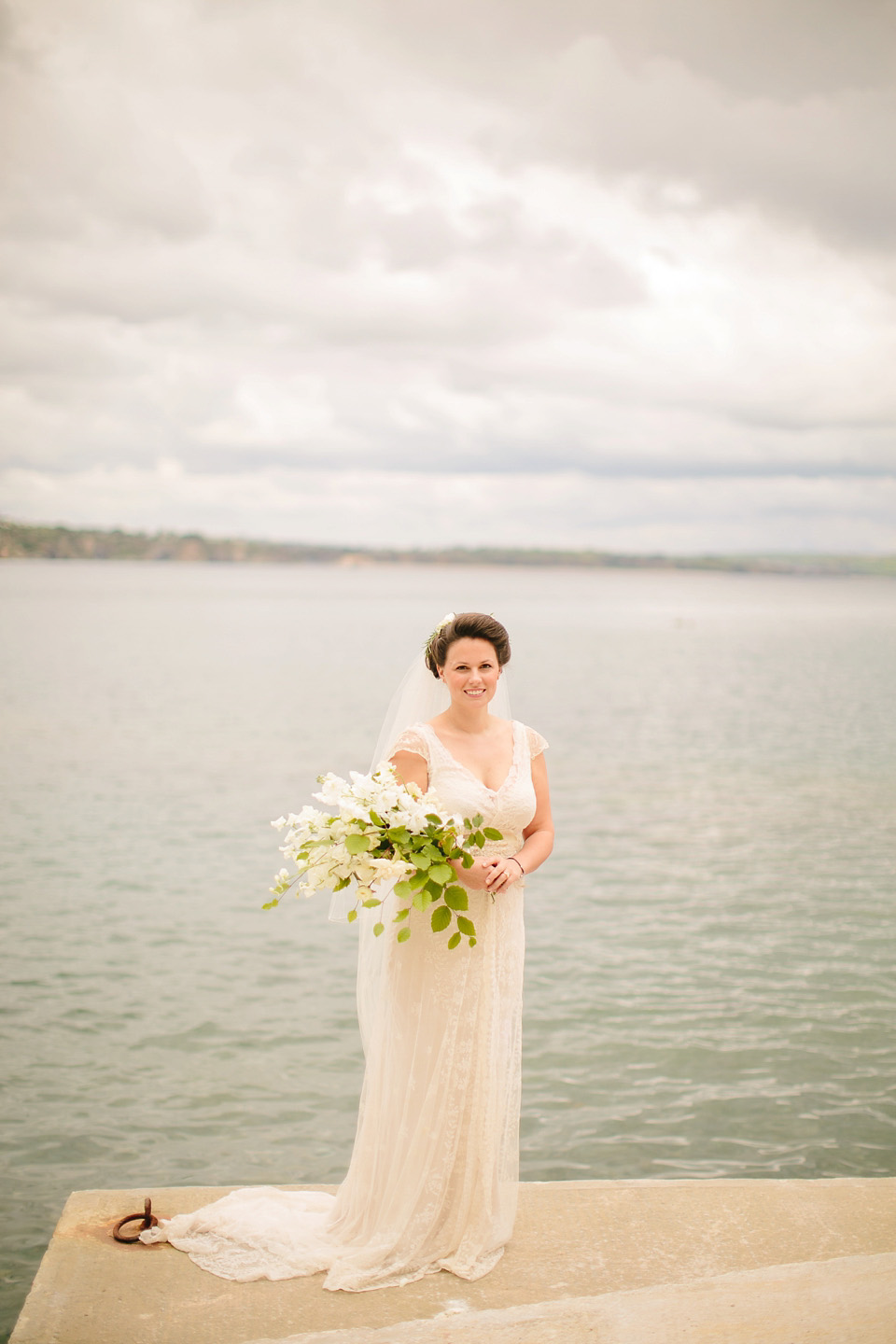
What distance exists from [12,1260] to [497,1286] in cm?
288

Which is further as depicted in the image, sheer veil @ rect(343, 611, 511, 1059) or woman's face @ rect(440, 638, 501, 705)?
sheer veil @ rect(343, 611, 511, 1059)

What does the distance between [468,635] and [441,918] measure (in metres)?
1.09

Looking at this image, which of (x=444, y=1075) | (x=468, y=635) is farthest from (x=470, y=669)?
(x=444, y=1075)

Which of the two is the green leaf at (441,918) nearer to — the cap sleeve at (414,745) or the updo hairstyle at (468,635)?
the cap sleeve at (414,745)

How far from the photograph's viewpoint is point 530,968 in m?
10.1

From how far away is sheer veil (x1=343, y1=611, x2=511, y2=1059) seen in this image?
446cm

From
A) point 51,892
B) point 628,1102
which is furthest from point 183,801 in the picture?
point 628,1102

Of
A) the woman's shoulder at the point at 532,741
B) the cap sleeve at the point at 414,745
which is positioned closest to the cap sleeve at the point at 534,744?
the woman's shoulder at the point at 532,741

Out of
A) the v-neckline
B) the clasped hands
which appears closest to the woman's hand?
the clasped hands

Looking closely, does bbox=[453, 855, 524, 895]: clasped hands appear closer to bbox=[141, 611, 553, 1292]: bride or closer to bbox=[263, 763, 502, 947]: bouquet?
bbox=[141, 611, 553, 1292]: bride

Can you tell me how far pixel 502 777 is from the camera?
436 centimetres

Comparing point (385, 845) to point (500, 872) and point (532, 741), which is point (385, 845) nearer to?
point (500, 872)

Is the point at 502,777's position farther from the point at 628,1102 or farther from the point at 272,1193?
the point at 628,1102

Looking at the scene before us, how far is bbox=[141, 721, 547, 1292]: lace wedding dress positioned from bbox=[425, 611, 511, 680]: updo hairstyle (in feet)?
1.03
